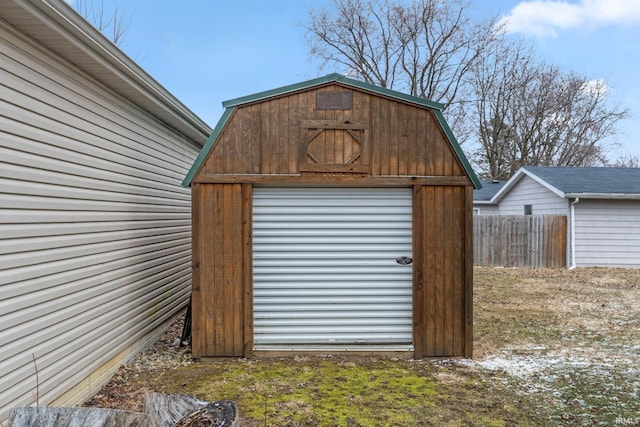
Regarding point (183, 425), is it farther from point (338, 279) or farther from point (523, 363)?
point (523, 363)

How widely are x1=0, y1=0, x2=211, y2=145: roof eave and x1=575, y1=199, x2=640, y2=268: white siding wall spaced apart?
11.1 meters

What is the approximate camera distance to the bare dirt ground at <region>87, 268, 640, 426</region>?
325 cm

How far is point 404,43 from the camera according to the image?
1880 centimetres

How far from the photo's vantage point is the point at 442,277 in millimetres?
4500

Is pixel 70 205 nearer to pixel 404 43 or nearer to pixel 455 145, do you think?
pixel 455 145

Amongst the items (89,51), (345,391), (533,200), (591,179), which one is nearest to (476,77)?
(533,200)

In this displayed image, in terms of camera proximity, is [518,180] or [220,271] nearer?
[220,271]

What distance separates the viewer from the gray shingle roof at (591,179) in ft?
37.0

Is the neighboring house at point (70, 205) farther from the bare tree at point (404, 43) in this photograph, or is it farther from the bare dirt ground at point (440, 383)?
the bare tree at point (404, 43)

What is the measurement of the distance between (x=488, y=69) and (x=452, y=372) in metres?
19.2

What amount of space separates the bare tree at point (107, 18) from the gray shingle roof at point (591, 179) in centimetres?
1299

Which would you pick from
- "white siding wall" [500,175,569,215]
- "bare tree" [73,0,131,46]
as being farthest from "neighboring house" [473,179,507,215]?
"bare tree" [73,0,131,46]

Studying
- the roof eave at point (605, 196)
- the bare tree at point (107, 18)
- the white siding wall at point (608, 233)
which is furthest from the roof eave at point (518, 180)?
the bare tree at point (107, 18)

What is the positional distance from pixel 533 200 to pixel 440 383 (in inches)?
439
